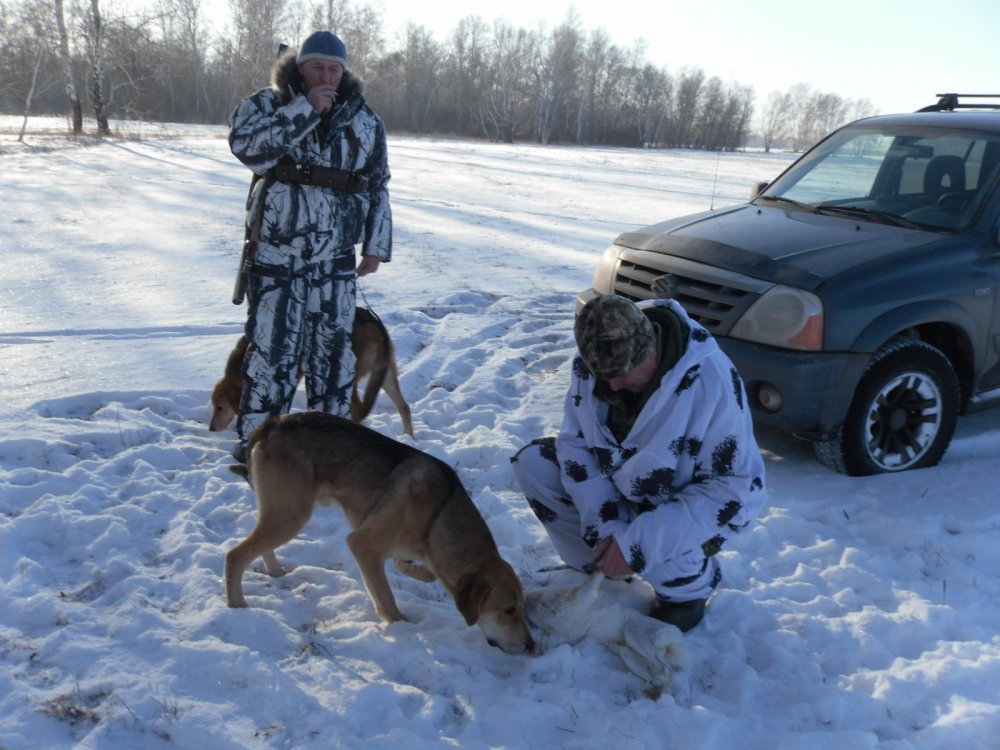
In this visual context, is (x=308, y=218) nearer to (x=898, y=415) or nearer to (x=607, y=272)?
(x=607, y=272)

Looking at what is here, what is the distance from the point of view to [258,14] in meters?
43.4

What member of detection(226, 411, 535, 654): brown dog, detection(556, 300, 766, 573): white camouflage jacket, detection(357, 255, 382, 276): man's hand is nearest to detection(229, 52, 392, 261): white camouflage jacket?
detection(357, 255, 382, 276): man's hand

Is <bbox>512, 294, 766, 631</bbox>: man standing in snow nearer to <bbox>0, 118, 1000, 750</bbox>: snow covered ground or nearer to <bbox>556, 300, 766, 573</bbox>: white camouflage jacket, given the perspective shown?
<bbox>556, 300, 766, 573</bbox>: white camouflage jacket

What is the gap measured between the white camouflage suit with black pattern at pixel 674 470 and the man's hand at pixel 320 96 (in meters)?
2.17

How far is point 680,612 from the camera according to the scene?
3293 mm

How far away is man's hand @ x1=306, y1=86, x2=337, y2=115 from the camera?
4.20 meters

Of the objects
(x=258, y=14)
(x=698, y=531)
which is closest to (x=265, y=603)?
(x=698, y=531)

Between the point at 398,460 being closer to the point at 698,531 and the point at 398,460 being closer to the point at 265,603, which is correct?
the point at 265,603

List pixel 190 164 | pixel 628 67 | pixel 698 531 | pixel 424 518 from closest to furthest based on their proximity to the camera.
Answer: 1. pixel 698 531
2. pixel 424 518
3. pixel 190 164
4. pixel 628 67

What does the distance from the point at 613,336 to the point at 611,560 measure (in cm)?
101

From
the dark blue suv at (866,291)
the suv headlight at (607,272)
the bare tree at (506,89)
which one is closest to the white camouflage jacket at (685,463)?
the dark blue suv at (866,291)

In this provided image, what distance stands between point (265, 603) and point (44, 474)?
1754mm

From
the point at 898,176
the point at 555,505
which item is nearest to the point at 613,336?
the point at 555,505

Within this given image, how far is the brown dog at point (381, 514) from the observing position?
10.6 feet
